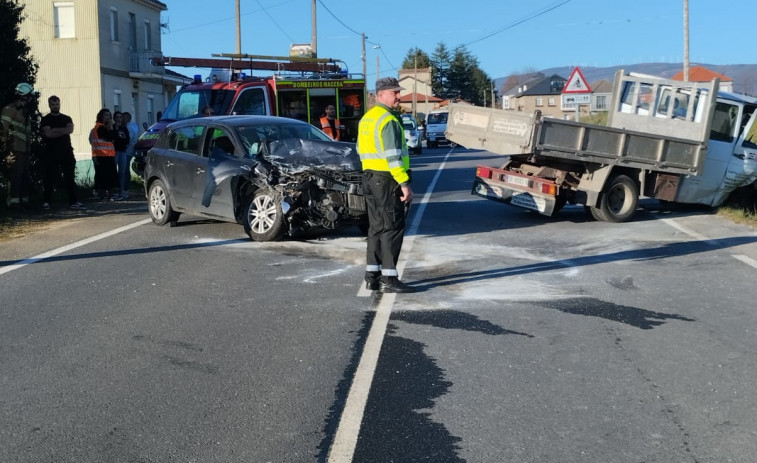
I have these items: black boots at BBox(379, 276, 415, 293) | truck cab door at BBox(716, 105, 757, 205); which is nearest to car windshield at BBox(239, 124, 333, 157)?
black boots at BBox(379, 276, 415, 293)

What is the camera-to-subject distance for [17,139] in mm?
13688

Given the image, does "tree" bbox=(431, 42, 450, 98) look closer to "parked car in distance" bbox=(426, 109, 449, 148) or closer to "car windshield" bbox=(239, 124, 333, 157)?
"parked car in distance" bbox=(426, 109, 449, 148)

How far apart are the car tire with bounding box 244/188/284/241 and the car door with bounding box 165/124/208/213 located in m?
1.02

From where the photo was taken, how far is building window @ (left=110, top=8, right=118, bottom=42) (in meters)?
39.0

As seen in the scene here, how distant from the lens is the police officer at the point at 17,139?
1360cm

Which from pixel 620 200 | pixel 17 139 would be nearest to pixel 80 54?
pixel 17 139

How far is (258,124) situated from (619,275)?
5456 millimetres

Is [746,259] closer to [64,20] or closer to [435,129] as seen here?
[64,20]

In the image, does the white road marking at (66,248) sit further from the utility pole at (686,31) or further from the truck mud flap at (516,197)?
the utility pole at (686,31)

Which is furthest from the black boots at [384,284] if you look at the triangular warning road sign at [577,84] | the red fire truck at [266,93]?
the triangular warning road sign at [577,84]

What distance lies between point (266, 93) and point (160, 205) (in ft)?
22.4

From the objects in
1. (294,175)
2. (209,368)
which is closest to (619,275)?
(294,175)

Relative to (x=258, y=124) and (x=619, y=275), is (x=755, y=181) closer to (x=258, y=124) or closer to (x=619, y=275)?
(x=619, y=275)

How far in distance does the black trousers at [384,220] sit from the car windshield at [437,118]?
41.5 meters
